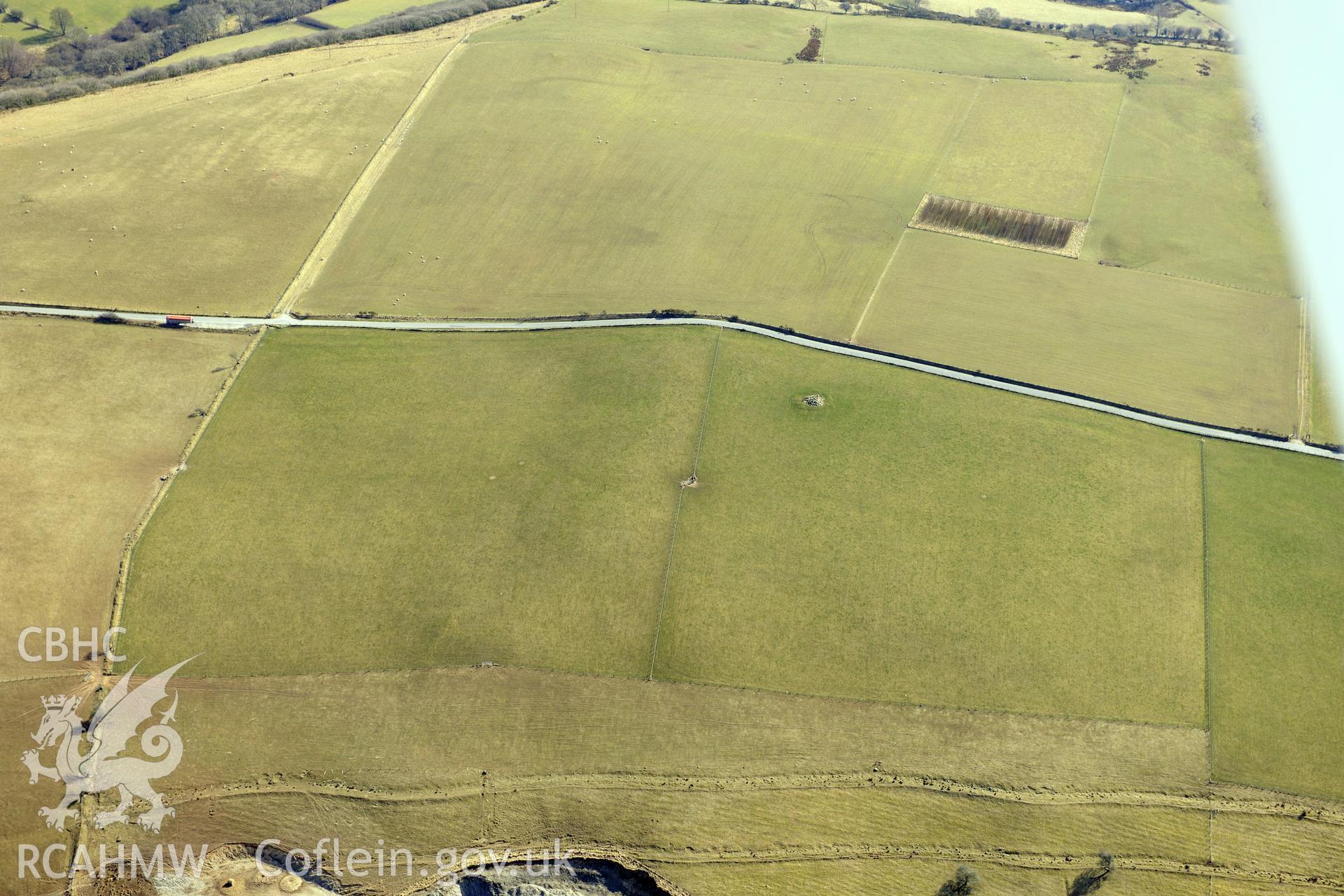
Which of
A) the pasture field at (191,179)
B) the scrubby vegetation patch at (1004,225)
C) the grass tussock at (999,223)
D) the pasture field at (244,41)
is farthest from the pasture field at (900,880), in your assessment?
the pasture field at (244,41)

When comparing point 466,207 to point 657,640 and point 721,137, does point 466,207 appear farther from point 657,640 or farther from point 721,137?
point 657,640

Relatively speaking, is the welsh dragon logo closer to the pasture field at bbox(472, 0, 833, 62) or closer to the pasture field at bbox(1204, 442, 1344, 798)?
the pasture field at bbox(1204, 442, 1344, 798)

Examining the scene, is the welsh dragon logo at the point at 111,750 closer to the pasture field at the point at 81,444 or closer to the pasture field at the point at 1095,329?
the pasture field at the point at 81,444

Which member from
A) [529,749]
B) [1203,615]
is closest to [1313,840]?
[1203,615]

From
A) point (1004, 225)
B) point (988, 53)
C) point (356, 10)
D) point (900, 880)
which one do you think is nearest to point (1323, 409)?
point (1004, 225)

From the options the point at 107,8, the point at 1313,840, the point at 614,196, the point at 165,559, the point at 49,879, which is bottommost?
the point at 1313,840

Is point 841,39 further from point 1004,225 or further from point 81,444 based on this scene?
point 81,444
